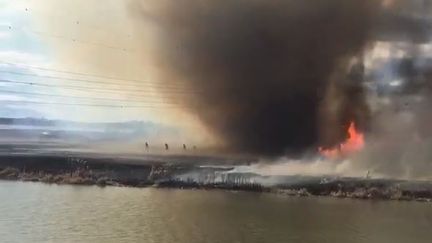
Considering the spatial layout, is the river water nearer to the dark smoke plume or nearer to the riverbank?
the riverbank

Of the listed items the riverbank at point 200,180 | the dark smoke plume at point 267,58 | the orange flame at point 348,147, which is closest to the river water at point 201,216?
the riverbank at point 200,180

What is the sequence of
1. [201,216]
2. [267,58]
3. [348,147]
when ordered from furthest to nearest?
1. [267,58]
2. [348,147]
3. [201,216]

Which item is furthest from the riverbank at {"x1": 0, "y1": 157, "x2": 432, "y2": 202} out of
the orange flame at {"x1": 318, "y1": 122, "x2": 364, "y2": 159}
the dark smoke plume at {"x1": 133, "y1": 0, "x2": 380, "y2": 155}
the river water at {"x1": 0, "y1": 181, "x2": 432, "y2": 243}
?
the dark smoke plume at {"x1": 133, "y1": 0, "x2": 380, "y2": 155}

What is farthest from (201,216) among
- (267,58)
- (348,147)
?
(267,58)

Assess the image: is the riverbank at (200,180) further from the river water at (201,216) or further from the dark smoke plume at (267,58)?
the dark smoke plume at (267,58)

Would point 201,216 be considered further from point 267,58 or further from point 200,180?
point 267,58

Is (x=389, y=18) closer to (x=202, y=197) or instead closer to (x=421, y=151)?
(x=421, y=151)
